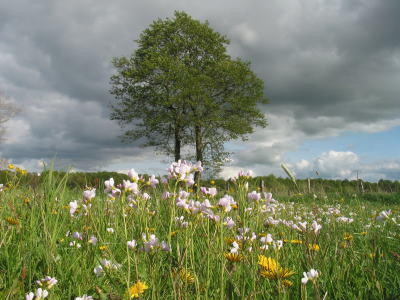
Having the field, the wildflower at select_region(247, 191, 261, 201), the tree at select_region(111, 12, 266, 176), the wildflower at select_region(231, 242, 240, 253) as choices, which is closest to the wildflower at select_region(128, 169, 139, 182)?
the field

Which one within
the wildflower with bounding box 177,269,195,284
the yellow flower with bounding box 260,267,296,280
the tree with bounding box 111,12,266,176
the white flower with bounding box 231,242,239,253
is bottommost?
the wildflower with bounding box 177,269,195,284

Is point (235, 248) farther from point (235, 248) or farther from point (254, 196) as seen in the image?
point (254, 196)

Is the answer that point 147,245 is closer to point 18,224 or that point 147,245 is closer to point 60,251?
point 60,251

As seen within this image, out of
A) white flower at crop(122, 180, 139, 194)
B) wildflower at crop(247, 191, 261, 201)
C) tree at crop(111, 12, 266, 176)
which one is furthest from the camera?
tree at crop(111, 12, 266, 176)

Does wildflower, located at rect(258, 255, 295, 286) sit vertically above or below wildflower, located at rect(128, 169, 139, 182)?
below

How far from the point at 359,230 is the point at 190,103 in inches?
802

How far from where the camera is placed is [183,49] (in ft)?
84.5

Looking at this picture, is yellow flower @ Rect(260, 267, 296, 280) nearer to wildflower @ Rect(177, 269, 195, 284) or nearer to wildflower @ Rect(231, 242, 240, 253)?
wildflower @ Rect(231, 242, 240, 253)

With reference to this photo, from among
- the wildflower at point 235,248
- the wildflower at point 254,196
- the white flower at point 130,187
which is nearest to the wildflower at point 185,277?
the wildflower at point 235,248

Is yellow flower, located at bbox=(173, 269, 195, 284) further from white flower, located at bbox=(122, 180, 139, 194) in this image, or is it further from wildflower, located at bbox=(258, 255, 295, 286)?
white flower, located at bbox=(122, 180, 139, 194)

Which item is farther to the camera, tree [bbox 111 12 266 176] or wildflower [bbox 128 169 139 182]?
tree [bbox 111 12 266 176]

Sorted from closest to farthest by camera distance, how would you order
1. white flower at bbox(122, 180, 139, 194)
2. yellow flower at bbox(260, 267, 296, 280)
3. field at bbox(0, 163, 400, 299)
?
1. yellow flower at bbox(260, 267, 296, 280)
2. field at bbox(0, 163, 400, 299)
3. white flower at bbox(122, 180, 139, 194)

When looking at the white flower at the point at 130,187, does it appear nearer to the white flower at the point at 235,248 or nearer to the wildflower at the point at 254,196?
the white flower at the point at 235,248

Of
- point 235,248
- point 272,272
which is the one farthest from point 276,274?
point 235,248
